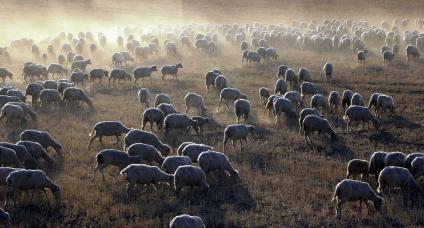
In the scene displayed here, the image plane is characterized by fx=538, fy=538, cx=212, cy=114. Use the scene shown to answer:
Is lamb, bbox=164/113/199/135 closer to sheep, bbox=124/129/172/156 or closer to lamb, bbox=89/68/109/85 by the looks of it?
sheep, bbox=124/129/172/156

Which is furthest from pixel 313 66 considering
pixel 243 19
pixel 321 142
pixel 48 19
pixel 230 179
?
pixel 48 19

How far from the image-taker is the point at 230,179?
15.1m

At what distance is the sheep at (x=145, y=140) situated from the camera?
17.1m

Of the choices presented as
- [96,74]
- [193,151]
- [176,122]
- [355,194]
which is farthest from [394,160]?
[96,74]

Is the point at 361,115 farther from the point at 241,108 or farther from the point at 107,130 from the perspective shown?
the point at 107,130

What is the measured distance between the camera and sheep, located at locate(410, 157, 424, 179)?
14727 millimetres

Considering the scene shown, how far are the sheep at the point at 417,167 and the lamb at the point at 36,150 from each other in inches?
408

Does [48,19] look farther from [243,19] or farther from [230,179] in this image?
[230,179]

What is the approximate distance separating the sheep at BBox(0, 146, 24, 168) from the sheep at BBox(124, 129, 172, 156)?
12.1 ft

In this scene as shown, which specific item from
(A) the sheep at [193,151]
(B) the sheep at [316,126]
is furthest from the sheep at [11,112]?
(B) the sheep at [316,126]

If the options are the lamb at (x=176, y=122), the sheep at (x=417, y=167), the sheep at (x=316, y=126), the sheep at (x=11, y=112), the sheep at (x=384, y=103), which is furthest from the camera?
the sheep at (x=384, y=103)

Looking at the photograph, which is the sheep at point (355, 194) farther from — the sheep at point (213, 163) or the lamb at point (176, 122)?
the lamb at point (176, 122)

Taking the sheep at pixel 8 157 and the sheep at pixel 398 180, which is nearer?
the sheep at pixel 398 180

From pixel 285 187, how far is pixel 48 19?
6521 cm
